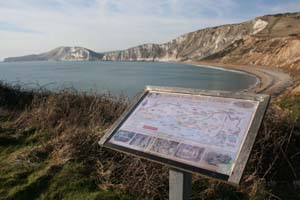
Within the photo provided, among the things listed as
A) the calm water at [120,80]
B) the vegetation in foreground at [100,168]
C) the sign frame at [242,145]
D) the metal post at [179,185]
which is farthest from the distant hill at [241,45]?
the metal post at [179,185]

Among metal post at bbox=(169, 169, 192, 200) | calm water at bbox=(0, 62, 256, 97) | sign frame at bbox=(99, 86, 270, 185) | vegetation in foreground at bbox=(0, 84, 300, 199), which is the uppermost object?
sign frame at bbox=(99, 86, 270, 185)

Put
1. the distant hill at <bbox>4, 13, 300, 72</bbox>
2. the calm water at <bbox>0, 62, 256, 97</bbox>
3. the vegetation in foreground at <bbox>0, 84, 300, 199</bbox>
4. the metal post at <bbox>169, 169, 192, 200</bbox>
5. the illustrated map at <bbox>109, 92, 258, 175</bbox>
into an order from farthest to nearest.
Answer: the distant hill at <bbox>4, 13, 300, 72</bbox>
the calm water at <bbox>0, 62, 256, 97</bbox>
the vegetation in foreground at <bbox>0, 84, 300, 199</bbox>
the metal post at <bbox>169, 169, 192, 200</bbox>
the illustrated map at <bbox>109, 92, 258, 175</bbox>

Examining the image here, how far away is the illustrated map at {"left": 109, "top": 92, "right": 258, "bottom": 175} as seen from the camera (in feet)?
6.91

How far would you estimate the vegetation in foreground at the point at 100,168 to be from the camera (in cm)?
335

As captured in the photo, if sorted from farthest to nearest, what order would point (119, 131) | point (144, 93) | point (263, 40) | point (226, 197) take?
point (263, 40)
point (226, 197)
point (144, 93)
point (119, 131)

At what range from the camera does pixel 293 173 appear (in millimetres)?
3982

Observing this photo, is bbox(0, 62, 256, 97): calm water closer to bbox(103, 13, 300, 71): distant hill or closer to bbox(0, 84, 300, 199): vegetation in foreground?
bbox(0, 84, 300, 199): vegetation in foreground

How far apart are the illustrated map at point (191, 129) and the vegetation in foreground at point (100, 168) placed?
1018 millimetres

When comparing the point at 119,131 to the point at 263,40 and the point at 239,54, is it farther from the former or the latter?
the point at 239,54

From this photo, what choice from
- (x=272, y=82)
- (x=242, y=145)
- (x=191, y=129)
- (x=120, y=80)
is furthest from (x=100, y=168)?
(x=272, y=82)

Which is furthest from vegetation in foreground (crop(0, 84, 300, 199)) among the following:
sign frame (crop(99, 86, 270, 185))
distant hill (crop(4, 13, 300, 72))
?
distant hill (crop(4, 13, 300, 72))

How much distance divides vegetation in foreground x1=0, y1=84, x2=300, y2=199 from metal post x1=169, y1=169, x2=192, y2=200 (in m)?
1.03

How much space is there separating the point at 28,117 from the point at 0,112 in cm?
129

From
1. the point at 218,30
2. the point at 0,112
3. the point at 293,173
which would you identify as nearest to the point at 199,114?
the point at 293,173
